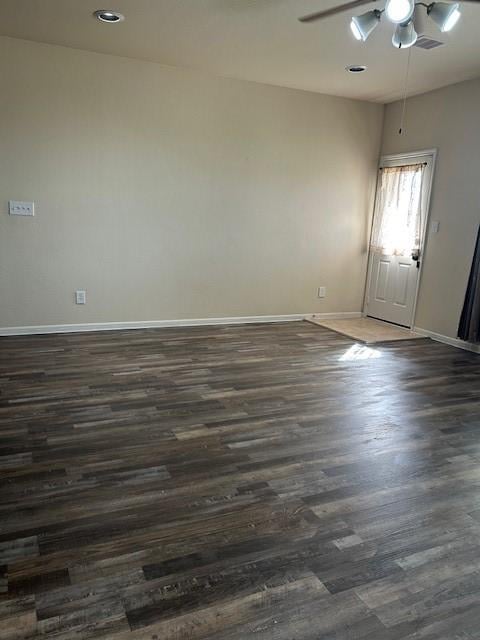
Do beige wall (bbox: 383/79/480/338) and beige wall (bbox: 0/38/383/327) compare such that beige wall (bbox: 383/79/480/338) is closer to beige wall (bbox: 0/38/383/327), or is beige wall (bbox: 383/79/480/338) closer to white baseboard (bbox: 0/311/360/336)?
beige wall (bbox: 0/38/383/327)

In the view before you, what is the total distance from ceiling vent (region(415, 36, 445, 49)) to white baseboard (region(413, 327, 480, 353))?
283cm

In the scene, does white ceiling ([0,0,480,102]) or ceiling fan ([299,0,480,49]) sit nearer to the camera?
ceiling fan ([299,0,480,49])

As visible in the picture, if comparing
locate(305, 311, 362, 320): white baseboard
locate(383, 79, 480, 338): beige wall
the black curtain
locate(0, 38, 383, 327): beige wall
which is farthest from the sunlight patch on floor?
locate(0, 38, 383, 327): beige wall

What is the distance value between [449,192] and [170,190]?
2.99 m

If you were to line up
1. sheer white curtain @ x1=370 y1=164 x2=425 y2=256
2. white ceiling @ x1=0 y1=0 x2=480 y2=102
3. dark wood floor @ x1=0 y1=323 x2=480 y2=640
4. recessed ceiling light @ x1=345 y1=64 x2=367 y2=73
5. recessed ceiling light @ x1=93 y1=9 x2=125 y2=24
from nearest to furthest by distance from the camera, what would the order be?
dark wood floor @ x1=0 y1=323 x2=480 y2=640 < white ceiling @ x1=0 y1=0 x2=480 y2=102 < recessed ceiling light @ x1=93 y1=9 x2=125 y2=24 < recessed ceiling light @ x1=345 y1=64 x2=367 y2=73 < sheer white curtain @ x1=370 y1=164 x2=425 y2=256

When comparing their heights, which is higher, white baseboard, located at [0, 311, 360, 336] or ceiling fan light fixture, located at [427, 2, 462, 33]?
ceiling fan light fixture, located at [427, 2, 462, 33]

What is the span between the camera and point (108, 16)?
378cm

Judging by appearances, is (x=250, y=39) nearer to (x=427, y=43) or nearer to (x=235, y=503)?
(x=427, y=43)

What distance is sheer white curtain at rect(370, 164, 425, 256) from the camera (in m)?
5.74

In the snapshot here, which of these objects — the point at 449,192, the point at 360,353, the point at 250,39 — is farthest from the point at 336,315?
the point at 250,39

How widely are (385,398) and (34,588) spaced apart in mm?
2677

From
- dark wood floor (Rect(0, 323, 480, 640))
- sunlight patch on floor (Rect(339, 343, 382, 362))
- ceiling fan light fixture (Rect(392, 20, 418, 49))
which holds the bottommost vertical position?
dark wood floor (Rect(0, 323, 480, 640))

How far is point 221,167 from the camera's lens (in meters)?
5.48

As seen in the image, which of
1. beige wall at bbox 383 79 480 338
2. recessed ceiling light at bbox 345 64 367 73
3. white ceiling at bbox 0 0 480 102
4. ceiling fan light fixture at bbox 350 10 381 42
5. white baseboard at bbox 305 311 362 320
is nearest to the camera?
ceiling fan light fixture at bbox 350 10 381 42
